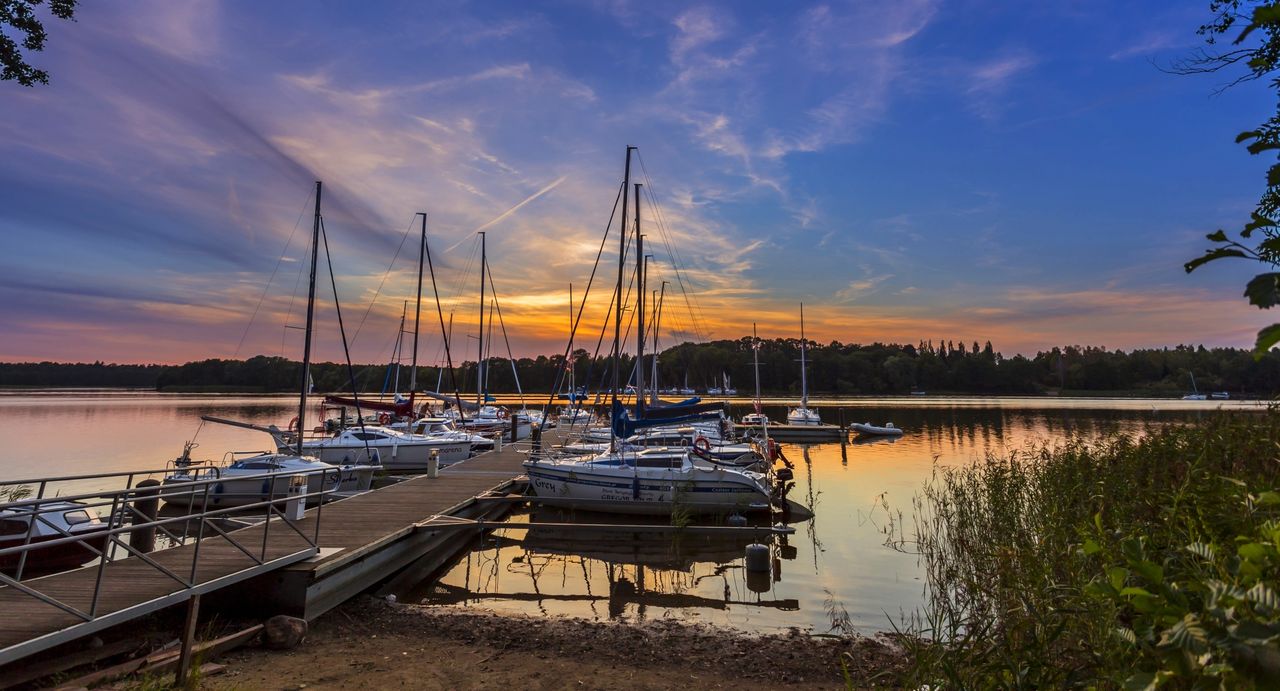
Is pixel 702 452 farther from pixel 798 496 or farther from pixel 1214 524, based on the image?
pixel 1214 524

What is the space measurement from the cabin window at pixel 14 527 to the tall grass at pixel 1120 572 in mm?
13807

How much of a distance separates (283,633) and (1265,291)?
1018cm

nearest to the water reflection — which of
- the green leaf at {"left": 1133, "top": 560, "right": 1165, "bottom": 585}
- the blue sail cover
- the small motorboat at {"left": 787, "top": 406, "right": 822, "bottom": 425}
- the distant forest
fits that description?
the blue sail cover

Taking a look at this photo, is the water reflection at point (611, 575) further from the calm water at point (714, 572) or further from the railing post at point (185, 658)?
the railing post at point (185, 658)

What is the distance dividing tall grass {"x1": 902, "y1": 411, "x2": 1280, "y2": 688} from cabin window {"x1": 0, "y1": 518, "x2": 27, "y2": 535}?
45.3 feet

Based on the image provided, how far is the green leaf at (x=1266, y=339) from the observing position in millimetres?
1116

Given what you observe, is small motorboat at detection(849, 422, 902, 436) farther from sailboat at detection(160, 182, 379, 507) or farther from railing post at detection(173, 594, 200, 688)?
railing post at detection(173, 594, 200, 688)

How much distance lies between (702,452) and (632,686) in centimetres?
1291

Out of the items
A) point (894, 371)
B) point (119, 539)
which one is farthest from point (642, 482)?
point (894, 371)

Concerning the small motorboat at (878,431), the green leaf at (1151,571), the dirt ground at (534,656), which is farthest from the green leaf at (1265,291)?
the small motorboat at (878,431)

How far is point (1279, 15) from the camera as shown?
52.9 inches

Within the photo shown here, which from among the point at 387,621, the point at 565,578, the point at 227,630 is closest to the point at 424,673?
the point at 387,621

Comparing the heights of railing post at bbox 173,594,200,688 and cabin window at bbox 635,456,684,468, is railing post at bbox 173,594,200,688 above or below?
below

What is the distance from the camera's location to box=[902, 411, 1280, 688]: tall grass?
4.38ft
